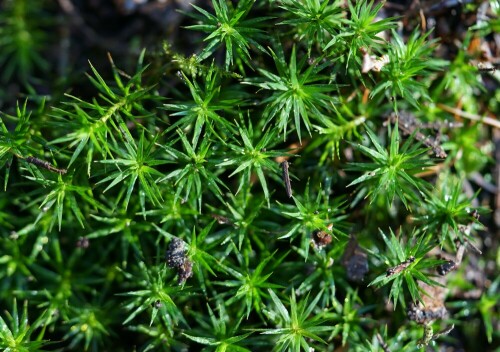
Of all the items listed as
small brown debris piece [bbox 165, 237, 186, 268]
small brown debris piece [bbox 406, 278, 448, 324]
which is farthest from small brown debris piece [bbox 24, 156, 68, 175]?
small brown debris piece [bbox 406, 278, 448, 324]

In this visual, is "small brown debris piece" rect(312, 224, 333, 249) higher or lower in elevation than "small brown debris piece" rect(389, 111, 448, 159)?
lower

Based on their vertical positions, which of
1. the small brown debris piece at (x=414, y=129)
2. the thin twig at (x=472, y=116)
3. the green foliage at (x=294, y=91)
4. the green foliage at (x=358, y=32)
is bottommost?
the thin twig at (x=472, y=116)

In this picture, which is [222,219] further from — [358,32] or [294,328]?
[358,32]

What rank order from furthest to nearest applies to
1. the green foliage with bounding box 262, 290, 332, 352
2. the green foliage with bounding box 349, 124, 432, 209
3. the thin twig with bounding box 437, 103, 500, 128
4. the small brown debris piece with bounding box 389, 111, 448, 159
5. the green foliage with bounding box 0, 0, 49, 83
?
the green foliage with bounding box 0, 0, 49, 83
the thin twig with bounding box 437, 103, 500, 128
the small brown debris piece with bounding box 389, 111, 448, 159
the green foliage with bounding box 349, 124, 432, 209
the green foliage with bounding box 262, 290, 332, 352

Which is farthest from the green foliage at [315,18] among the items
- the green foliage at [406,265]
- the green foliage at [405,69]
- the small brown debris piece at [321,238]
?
the green foliage at [406,265]

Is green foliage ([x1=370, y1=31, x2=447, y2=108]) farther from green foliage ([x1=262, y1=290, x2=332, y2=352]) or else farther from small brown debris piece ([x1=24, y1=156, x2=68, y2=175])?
small brown debris piece ([x1=24, y1=156, x2=68, y2=175])

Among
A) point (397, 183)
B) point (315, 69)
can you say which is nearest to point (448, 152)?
point (397, 183)

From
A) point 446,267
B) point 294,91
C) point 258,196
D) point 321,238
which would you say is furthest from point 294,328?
point 294,91

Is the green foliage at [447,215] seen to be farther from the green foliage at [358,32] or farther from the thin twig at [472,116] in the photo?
the green foliage at [358,32]
